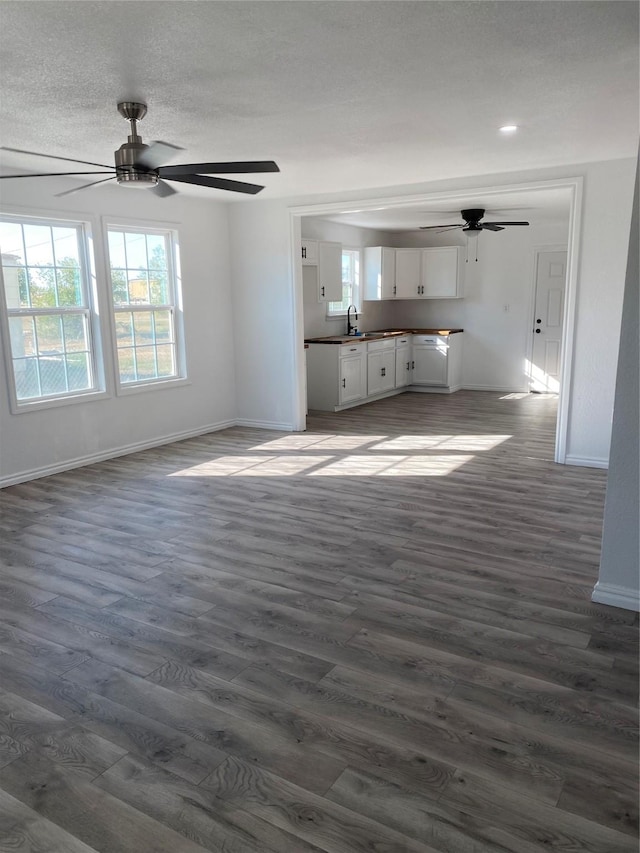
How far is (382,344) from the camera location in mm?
9008

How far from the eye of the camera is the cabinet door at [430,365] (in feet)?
31.4

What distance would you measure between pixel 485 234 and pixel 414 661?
8.18 meters

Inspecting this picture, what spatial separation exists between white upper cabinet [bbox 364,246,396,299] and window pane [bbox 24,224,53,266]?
5.21m

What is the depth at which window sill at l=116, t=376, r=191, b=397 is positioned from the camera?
6.06 meters

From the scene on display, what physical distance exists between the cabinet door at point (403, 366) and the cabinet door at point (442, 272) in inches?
38.5

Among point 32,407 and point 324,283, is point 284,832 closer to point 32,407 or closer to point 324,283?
point 32,407

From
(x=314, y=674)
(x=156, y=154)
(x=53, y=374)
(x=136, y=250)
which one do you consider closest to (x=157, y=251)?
(x=136, y=250)

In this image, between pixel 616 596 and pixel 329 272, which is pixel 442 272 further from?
pixel 616 596

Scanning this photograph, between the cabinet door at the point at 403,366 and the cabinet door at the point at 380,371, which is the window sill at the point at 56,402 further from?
the cabinet door at the point at 403,366

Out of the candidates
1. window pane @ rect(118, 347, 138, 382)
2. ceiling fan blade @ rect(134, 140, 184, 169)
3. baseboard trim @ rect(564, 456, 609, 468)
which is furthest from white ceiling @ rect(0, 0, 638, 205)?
baseboard trim @ rect(564, 456, 609, 468)

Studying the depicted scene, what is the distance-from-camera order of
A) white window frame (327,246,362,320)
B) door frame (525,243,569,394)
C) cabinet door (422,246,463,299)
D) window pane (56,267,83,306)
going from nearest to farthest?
window pane (56,267,83,306) < door frame (525,243,569,394) < white window frame (327,246,362,320) < cabinet door (422,246,463,299)

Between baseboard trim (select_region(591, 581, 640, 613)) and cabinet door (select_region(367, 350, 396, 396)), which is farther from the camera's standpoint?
cabinet door (select_region(367, 350, 396, 396))

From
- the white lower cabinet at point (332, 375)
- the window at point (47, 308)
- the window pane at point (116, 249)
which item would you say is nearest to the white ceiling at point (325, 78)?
the window at point (47, 308)

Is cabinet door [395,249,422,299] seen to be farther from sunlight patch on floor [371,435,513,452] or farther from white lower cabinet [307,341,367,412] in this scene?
sunlight patch on floor [371,435,513,452]
